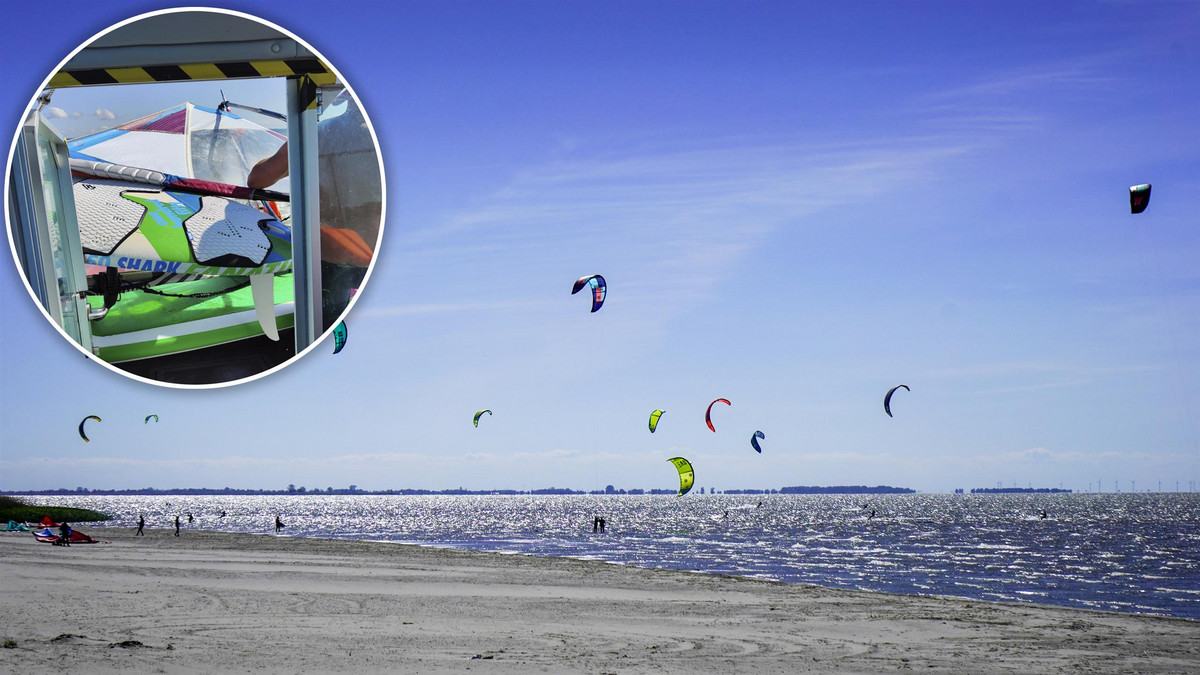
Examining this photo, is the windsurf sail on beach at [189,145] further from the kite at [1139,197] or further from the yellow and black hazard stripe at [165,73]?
the kite at [1139,197]

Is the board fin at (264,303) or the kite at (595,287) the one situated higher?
the kite at (595,287)

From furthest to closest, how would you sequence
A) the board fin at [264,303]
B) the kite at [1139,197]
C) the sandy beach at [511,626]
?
the kite at [1139,197] < the sandy beach at [511,626] < the board fin at [264,303]

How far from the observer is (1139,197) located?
57.7 ft

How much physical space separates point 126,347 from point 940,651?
42.9 ft

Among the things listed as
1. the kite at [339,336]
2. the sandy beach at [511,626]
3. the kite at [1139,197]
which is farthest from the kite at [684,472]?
the kite at [339,336]

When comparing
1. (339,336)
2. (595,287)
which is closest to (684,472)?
(595,287)

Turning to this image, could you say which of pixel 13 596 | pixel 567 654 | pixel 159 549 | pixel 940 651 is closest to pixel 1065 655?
pixel 940 651

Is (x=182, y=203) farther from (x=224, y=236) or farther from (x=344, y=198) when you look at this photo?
(x=344, y=198)

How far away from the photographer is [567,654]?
11.0m

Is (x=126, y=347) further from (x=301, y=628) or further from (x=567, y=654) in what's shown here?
(x=301, y=628)

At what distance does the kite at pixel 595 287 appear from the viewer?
77.5 ft

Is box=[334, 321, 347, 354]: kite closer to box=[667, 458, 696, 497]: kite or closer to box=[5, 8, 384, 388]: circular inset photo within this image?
box=[5, 8, 384, 388]: circular inset photo

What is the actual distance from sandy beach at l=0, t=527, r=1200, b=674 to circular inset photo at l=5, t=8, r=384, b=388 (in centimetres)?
861

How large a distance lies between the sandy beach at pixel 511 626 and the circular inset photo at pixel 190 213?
861 centimetres
